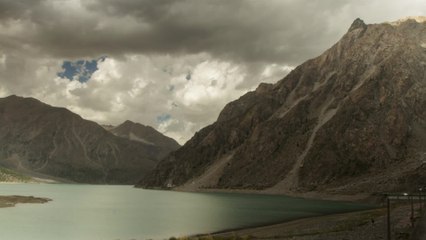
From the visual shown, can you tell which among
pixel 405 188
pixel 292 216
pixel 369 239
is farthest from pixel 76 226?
pixel 405 188

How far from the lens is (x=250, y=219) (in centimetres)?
11600

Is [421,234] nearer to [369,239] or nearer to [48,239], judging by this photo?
[369,239]

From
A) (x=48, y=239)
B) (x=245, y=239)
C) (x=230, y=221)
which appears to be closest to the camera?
(x=245, y=239)

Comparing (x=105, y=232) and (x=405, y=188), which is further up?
(x=405, y=188)

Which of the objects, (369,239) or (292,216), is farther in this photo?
(292,216)

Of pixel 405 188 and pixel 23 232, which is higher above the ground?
pixel 405 188

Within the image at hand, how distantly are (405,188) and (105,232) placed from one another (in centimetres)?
14130

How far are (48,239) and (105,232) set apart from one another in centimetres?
1257

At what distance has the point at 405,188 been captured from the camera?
193 m

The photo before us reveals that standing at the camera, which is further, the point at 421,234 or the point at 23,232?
the point at 23,232

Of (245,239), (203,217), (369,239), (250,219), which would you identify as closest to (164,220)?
(203,217)

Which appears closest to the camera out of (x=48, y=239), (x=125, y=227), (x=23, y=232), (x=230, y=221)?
(x=48, y=239)

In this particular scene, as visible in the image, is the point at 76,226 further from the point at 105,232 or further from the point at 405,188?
the point at 405,188

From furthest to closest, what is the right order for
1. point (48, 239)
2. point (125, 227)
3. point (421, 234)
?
point (125, 227) < point (48, 239) < point (421, 234)
